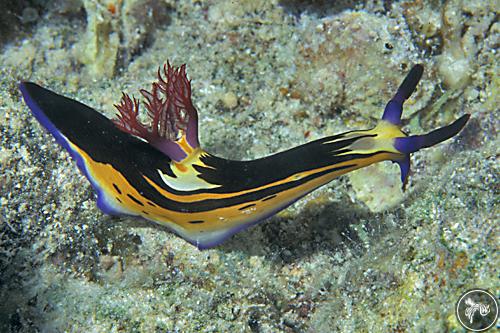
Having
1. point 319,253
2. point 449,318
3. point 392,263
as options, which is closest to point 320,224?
point 319,253

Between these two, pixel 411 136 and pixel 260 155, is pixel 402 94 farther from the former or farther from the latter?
pixel 260 155

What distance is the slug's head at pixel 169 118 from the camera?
3109 millimetres

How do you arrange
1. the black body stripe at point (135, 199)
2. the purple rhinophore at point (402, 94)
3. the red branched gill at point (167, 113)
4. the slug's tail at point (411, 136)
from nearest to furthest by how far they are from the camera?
the slug's tail at point (411, 136) < the purple rhinophore at point (402, 94) < the red branched gill at point (167, 113) < the black body stripe at point (135, 199)

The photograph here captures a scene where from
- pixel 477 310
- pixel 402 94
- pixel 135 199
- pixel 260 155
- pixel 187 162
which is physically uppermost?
pixel 260 155

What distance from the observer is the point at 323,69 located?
173 inches

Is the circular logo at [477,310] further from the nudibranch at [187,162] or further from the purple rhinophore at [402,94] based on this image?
the purple rhinophore at [402,94]

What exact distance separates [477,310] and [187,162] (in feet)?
7.30

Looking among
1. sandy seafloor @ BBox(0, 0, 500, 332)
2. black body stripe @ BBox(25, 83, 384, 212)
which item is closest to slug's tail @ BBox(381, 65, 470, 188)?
black body stripe @ BBox(25, 83, 384, 212)

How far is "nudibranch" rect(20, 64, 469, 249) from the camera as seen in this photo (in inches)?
121

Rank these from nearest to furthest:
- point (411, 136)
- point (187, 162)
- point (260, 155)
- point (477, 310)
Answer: point (477, 310), point (411, 136), point (187, 162), point (260, 155)

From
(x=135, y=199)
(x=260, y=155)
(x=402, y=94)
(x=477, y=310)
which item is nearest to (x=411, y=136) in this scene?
(x=402, y=94)

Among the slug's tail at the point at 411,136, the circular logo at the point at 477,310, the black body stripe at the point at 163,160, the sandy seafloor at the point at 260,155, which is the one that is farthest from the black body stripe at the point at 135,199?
the circular logo at the point at 477,310

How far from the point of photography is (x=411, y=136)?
2979 millimetres

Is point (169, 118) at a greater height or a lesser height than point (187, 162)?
greater
